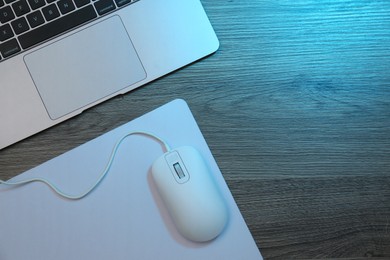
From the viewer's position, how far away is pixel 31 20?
0.56 meters

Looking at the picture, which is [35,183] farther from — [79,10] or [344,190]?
[344,190]

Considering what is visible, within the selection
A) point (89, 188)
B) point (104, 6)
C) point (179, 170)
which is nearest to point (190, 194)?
point (179, 170)

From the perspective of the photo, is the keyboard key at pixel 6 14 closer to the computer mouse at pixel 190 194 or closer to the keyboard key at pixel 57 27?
the keyboard key at pixel 57 27

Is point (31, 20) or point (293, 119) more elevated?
point (31, 20)

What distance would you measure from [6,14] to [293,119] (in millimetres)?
396

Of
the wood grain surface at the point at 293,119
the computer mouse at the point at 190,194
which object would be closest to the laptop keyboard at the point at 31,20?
the wood grain surface at the point at 293,119

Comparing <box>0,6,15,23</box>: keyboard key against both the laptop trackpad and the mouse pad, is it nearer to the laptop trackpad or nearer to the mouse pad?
the laptop trackpad

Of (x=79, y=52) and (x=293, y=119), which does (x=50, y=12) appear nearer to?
(x=79, y=52)

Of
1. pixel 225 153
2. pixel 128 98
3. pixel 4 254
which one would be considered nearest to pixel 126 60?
pixel 128 98

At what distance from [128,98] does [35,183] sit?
0.16m

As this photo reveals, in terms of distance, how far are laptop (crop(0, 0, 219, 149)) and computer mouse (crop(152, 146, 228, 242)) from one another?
0.39ft

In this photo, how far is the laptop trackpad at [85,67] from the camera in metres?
0.57

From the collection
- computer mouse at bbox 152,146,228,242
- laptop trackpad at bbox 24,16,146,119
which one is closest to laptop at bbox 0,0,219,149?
laptop trackpad at bbox 24,16,146,119

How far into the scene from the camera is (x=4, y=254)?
55 centimetres
